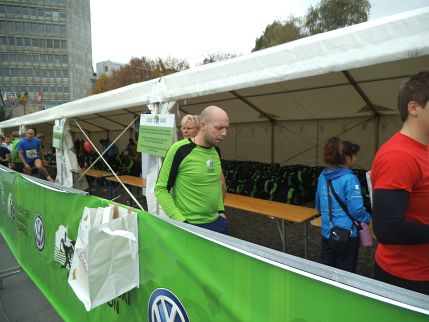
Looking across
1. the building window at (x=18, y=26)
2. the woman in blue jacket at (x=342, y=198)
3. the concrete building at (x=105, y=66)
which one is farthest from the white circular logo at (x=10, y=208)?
the concrete building at (x=105, y=66)

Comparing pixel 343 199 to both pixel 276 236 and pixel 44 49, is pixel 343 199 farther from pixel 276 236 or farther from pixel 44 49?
pixel 44 49

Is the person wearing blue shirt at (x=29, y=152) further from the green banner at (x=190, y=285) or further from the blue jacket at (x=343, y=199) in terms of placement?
the blue jacket at (x=343, y=199)

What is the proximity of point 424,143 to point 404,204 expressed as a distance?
276 millimetres

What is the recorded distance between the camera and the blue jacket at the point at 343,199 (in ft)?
8.09

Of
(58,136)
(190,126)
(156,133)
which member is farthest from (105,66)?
(190,126)

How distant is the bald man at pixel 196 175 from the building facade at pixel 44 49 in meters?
80.4

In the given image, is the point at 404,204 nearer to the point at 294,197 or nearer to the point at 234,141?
the point at 294,197

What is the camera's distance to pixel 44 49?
248 feet

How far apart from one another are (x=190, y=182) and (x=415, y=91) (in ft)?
4.77

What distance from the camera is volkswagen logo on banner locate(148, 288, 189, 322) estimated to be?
1.38m

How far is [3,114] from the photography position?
53.7 metres

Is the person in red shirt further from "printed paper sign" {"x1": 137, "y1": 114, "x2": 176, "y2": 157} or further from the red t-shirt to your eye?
"printed paper sign" {"x1": 137, "y1": 114, "x2": 176, "y2": 157}

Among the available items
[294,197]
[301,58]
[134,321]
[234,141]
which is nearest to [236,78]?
[301,58]

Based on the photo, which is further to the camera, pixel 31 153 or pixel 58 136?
pixel 31 153
